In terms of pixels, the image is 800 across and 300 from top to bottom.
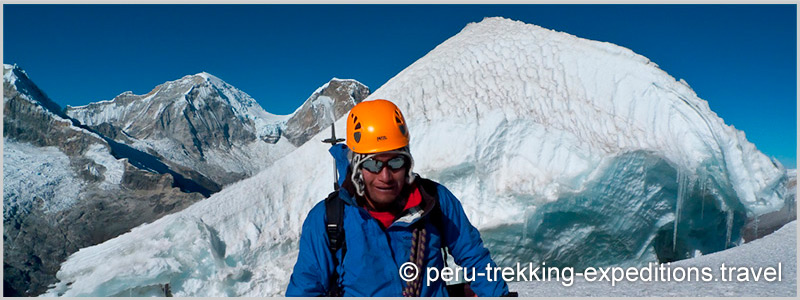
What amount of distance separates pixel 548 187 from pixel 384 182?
637 cm

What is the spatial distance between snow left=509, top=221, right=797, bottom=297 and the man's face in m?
5.27

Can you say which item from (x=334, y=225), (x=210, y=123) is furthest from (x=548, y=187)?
(x=210, y=123)

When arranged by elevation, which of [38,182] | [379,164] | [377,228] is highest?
[38,182]

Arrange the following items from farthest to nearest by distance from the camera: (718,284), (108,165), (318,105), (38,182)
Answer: (318,105) → (108,165) → (38,182) → (718,284)

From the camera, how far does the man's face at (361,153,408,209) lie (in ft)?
8.34

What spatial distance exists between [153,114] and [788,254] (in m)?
180

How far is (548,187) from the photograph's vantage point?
8.27m

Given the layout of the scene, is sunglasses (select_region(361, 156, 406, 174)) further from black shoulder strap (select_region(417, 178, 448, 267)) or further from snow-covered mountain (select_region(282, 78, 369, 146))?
snow-covered mountain (select_region(282, 78, 369, 146))

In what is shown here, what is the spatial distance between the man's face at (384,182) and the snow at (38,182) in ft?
90.6

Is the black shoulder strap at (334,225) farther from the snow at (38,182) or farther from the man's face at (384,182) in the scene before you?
the snow at (38,182)

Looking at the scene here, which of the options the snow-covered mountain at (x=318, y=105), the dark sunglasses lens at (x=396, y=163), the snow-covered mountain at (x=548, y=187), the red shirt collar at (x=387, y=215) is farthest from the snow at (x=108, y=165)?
the snow-covered mountain at (x=318, y=105)

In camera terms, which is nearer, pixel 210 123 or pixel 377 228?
pixel 377 228

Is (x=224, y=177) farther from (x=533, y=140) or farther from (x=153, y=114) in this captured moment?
(x=533, y=140)

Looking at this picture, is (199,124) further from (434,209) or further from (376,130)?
(434,209)
